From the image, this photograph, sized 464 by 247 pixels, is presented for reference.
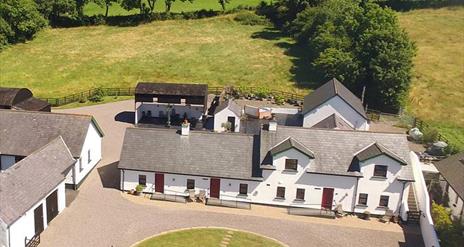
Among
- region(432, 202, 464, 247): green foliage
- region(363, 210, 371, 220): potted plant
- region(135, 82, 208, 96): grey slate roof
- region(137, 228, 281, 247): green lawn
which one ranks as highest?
region(135, 82, 208, 96): grey slate roof

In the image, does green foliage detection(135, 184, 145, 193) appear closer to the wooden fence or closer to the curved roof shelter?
the curved roof shelter

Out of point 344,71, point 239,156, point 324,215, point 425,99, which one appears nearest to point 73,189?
point 239,156

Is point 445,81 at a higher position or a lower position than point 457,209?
higher

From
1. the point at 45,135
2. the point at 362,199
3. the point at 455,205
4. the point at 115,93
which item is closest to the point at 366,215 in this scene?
the point at 362,199

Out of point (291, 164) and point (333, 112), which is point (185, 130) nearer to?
point (291, 164)

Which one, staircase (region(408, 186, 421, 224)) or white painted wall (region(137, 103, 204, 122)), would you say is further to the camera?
white painted wall (region(137, 103, 204, 122))

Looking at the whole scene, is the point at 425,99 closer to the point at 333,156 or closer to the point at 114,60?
the point at 333,156

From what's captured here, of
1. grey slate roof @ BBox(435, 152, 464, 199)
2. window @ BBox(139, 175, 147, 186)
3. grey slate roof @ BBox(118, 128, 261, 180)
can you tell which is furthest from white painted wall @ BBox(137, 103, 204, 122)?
grey slate roof @ BBox(435, 152, 464, 199)
